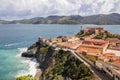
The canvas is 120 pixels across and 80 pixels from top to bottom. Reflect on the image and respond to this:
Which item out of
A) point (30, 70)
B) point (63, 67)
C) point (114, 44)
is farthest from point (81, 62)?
point (114, 44)

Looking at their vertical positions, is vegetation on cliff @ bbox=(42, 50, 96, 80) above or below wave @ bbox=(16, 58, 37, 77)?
above

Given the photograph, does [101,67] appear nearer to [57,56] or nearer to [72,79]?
[72,79]

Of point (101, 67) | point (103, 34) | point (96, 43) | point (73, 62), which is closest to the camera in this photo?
point (101, 67)

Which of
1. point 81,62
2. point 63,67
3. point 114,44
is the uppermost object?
point 81,62

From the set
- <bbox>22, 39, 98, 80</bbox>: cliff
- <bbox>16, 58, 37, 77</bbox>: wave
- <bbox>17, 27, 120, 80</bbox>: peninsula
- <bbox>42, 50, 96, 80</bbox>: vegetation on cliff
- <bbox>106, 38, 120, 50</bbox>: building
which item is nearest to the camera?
<bbox>17, 27, 120, 80</bbox>: peninsula

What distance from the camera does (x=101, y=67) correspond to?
50219mm

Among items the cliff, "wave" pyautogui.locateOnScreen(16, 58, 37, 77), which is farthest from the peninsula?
A: "wave" pyautogui.locateOnScreen(16, 58, 37, 77)

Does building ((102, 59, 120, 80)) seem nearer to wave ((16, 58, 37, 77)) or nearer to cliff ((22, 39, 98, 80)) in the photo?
cliff ((22, 39, 98, 80))

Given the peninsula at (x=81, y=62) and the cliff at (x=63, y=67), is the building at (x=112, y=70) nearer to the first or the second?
the peninsula at (x=81, y=62)

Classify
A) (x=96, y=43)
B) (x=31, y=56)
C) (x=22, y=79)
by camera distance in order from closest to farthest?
1. (x=22, y=79)
2. (x=96, y=43)
3. (x=31, y=56)

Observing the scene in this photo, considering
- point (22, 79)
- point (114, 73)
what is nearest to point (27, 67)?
point (114, 73)

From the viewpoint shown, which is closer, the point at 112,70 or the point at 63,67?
the point at 112,70

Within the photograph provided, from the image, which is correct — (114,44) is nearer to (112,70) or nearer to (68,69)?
(68,69)

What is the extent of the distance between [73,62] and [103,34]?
47.5 m
